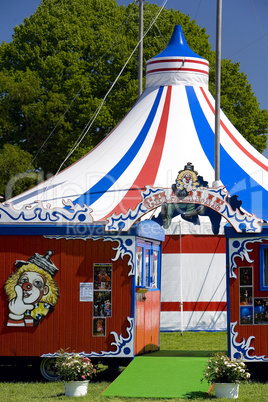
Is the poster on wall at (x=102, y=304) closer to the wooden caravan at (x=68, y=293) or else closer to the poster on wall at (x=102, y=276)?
the wooden caravan at (x=68, y=293)

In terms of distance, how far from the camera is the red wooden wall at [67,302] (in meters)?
11.8

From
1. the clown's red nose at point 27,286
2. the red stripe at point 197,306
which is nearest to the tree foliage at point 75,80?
the red stripe at point 197,306

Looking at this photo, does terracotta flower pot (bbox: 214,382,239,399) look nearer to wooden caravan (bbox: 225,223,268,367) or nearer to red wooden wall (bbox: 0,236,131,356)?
wooden caravan (bbox: 225,223,268,367)

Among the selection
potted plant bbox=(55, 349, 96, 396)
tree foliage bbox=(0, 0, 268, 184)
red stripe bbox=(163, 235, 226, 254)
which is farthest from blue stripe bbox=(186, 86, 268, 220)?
tree foliage bbox=(0, 0, 268, 184)

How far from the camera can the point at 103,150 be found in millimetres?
18828

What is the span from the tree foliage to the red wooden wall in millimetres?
17587

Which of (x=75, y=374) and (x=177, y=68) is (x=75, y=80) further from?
(x=75, y=374)

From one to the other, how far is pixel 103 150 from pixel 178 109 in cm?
210

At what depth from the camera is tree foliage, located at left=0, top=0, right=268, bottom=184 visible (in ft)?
98.6

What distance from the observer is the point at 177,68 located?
64.0ft

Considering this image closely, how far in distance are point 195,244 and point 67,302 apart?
7.03 m

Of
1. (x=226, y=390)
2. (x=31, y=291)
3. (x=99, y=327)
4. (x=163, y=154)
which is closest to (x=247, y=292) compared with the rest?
(x=226, y=390)

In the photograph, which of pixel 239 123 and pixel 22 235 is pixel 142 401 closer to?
pixel 22 235

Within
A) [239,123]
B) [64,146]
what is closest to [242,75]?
[239,123]
